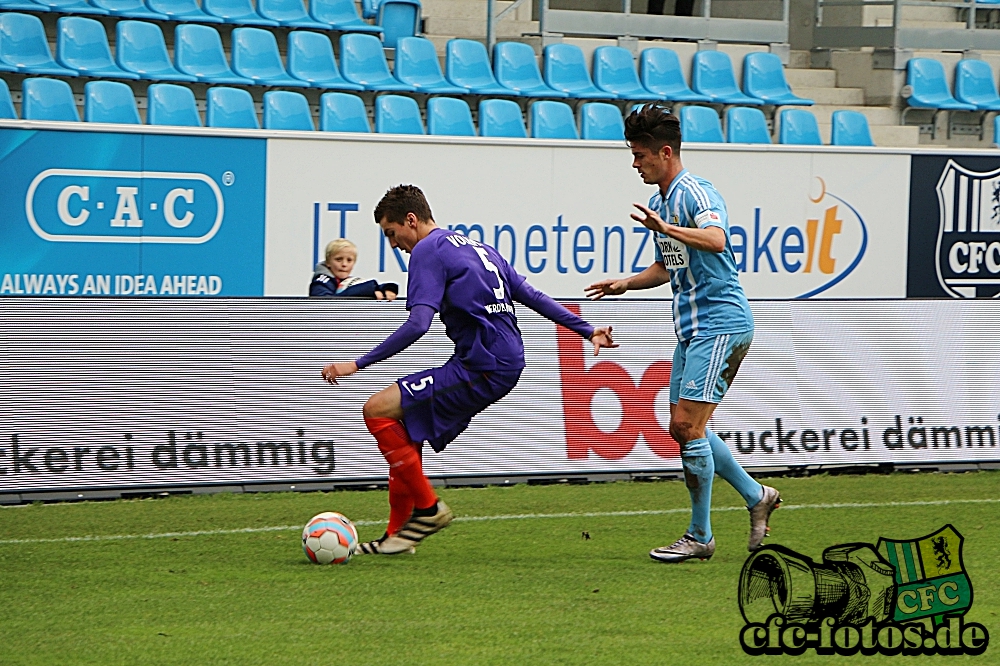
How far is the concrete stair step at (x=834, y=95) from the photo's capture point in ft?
62.2

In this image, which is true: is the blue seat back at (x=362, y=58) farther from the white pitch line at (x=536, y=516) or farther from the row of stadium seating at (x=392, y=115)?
the white pitch line at (x=536, y=516)

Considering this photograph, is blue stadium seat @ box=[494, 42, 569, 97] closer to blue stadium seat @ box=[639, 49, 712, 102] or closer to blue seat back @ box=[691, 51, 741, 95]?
blue stadium seat @ box=[639, 49, 712, 102]

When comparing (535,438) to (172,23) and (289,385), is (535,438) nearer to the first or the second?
(289,385)

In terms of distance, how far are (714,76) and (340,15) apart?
15.3 feet

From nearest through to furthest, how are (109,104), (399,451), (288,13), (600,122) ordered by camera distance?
(399,451)
(109,104)
(600,122)
(288,13)

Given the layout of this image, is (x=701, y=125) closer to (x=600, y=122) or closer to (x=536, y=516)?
(x=600, y=122)

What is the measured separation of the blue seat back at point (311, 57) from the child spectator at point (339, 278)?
4.86 meters

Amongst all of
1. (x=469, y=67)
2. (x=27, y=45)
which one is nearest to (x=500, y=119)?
(x=469, y=67)

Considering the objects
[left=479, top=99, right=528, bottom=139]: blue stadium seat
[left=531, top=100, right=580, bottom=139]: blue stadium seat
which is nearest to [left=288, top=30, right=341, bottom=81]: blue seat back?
[left=479, top=99, right=528, bottom=139]: blue stadium seat

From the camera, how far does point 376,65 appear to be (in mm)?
15641

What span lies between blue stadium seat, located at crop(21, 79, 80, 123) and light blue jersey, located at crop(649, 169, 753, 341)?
26.6ft

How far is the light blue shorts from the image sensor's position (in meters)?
6.60

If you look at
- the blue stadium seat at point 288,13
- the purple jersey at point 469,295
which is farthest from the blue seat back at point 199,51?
the purple jersey at point 469,295

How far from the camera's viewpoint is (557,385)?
9.58 m
